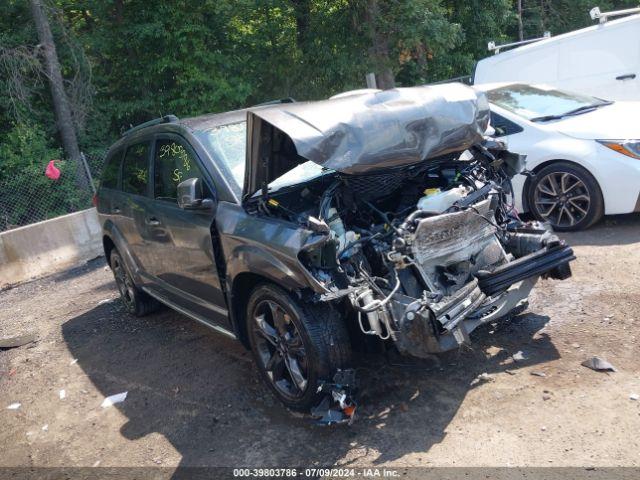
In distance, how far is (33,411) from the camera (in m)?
4.98

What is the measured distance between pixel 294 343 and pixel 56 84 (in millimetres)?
11392

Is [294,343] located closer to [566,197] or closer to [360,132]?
[360,132]

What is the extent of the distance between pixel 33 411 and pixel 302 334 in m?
2.65

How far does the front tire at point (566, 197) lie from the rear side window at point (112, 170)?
434cm

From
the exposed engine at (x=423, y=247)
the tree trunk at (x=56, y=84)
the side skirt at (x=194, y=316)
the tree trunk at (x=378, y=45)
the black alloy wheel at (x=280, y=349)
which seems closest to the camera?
the exposed engine at (x=423, y=247)

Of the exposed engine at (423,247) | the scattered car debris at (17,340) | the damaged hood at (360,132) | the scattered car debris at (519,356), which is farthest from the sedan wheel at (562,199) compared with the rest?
the scattered car debris at (17,340)

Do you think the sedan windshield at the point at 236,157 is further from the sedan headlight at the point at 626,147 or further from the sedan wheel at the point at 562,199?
the sedan headlight at the point at 626,147

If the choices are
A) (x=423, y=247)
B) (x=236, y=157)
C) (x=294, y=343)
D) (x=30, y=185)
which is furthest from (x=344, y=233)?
(x=30, y=185)

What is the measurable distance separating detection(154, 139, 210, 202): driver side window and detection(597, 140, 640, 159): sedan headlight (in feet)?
14.2

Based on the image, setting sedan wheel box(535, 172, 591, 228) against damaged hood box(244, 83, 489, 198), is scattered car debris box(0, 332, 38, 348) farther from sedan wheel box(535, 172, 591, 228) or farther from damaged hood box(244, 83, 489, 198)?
sedan wheel box(535, 172, 591, 228)

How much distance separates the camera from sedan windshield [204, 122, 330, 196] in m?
4.43

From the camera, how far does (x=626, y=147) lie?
247 inches

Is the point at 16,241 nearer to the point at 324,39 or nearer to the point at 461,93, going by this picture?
the point at 461,93

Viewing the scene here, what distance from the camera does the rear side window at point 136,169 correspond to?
552cm
